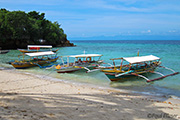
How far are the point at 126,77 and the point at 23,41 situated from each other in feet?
168

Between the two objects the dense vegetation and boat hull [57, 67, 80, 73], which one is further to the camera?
the dense vegetation

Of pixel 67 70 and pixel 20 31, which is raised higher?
pixel 20 31

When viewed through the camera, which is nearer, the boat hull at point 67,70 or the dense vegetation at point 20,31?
the boat hull at point 67,70

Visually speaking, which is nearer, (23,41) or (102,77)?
(102,77)

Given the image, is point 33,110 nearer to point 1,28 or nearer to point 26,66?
point 26,66

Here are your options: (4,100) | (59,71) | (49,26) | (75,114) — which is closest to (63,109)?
(75,114)

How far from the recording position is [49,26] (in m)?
68.0

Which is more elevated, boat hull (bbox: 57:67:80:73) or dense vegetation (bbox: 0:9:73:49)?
dense vegetation (bbox: 0:9:73:49)

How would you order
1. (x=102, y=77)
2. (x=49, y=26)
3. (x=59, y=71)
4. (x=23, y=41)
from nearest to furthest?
(x=102, y=77), (x=59, y=71), (x=23, y=41), (x=49, y=26)

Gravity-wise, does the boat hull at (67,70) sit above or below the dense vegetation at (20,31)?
below

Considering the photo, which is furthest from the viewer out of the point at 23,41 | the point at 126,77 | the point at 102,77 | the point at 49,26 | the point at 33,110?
the point at 49,26

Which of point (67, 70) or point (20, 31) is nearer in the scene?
point (67, 70)

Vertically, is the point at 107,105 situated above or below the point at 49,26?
below

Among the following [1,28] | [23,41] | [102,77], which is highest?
[1,28]
